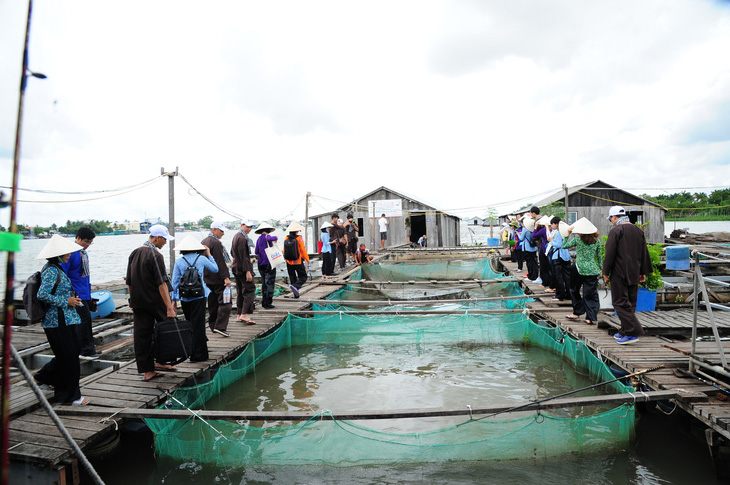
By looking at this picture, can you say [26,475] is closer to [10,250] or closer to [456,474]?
[10,250]

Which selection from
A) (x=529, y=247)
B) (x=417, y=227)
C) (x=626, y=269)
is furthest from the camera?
(x=417, y=227)

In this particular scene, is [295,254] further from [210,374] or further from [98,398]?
[98,398]

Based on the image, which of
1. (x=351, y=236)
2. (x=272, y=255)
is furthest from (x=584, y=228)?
(x=351, y=236)

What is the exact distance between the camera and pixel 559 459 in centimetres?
388

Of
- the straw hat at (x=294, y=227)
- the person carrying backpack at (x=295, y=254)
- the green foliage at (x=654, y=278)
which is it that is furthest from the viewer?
the person carrying backpack at (x=295, y=254)

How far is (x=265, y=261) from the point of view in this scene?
782cm

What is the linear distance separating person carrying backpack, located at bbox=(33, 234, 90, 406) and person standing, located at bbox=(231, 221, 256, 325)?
3.02 meters

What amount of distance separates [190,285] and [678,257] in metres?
8.87

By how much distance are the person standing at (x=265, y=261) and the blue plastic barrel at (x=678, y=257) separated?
765cm

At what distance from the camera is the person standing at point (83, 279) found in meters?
5.19

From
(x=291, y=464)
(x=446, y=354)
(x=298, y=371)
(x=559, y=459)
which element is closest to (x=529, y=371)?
(x=446, y=354)

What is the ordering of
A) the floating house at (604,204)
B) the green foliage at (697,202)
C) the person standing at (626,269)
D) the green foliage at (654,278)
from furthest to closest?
the green foliage at (697,202), the floating house at (604,204), the green foliage at (654,278), the person standing at (626,269)

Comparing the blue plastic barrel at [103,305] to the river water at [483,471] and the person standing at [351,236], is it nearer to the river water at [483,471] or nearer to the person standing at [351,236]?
the river water at [483,471]

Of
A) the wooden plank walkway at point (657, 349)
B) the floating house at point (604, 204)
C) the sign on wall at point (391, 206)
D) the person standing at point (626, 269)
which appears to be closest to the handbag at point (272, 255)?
the wooden plank walkway at point (657, 349)
